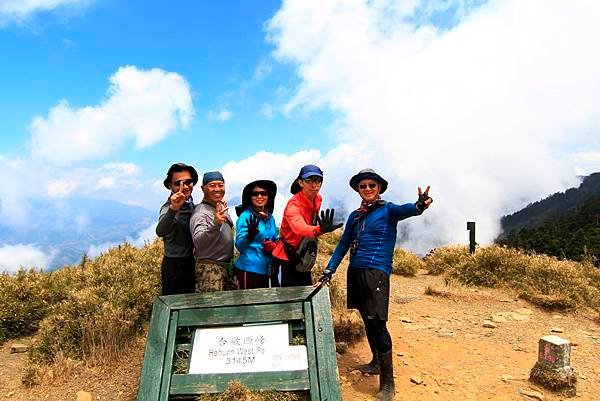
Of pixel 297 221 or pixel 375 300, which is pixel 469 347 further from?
pixel 297 221

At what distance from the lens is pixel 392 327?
684cm

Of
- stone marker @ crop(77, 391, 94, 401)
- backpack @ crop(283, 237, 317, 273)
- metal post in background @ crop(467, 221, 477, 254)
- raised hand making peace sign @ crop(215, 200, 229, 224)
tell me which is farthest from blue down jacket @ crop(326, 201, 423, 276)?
metal post in background @ crop(467, 221, 477, 254)

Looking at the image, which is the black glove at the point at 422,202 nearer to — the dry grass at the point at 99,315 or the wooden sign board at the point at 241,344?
the wooden sign board at the point at 241,344

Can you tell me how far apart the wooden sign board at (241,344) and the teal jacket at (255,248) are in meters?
0.27

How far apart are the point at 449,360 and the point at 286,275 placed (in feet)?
9.05

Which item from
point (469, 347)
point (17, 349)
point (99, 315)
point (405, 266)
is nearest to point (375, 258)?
point (469, 347)

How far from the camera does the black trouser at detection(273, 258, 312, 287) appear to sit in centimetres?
430

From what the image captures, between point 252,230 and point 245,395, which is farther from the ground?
point 252,230

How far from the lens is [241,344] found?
3.79 metres

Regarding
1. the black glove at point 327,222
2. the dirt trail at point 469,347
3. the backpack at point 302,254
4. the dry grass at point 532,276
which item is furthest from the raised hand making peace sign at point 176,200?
the dry grass at point 532,276

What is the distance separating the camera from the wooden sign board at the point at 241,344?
3559 millimetres

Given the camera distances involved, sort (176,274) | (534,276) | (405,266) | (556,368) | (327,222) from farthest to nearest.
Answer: (405,266) < (534,276) < (556,368) < (176,274) < (327,222)

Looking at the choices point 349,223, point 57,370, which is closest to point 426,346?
point 349,223

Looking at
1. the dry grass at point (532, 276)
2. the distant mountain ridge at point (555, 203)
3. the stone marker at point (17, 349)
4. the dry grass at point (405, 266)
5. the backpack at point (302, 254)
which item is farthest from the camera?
the distant mountain ridge at point (555, 203)
